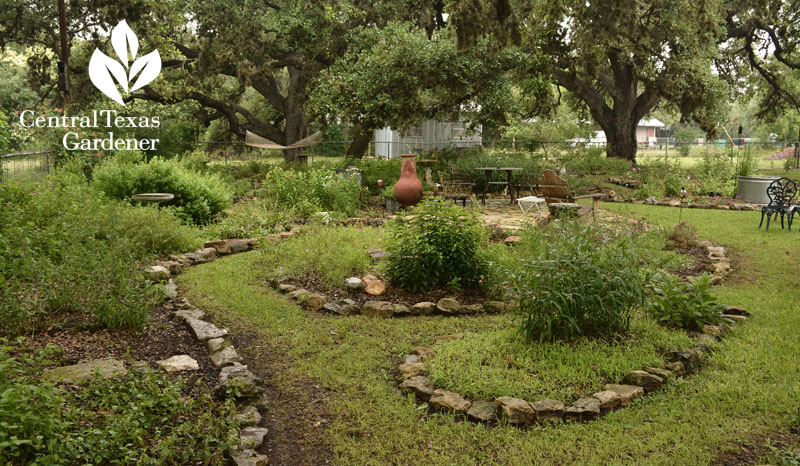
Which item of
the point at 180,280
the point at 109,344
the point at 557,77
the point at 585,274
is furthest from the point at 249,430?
the point at 557,77

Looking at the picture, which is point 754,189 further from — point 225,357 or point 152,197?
point 225,357

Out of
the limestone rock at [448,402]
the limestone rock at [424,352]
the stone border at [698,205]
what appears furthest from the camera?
the stone border at [698,205]

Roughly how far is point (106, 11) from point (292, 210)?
34.7 ft

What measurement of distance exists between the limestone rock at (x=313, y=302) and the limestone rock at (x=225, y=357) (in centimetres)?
131

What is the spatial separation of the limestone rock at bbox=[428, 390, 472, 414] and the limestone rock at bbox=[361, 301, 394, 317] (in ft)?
5.80

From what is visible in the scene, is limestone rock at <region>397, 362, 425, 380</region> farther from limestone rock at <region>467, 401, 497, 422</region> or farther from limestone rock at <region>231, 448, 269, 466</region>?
limestone rock at <region>231, 448, 269, 466</region>

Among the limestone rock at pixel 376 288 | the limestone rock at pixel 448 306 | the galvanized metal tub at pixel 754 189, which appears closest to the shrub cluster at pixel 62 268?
the limestone rock at pixel 376 288

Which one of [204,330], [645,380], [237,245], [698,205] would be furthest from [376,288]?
[698,205]

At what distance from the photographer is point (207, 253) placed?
773cm

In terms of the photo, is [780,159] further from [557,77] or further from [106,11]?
[106,11]

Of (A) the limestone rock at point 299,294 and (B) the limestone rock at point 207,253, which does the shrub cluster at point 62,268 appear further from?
(A) the limestone rock at point 299,294

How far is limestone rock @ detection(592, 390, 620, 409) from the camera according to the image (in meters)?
3.59

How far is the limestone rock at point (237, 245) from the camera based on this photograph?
8195mm

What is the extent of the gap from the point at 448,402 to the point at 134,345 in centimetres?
255
